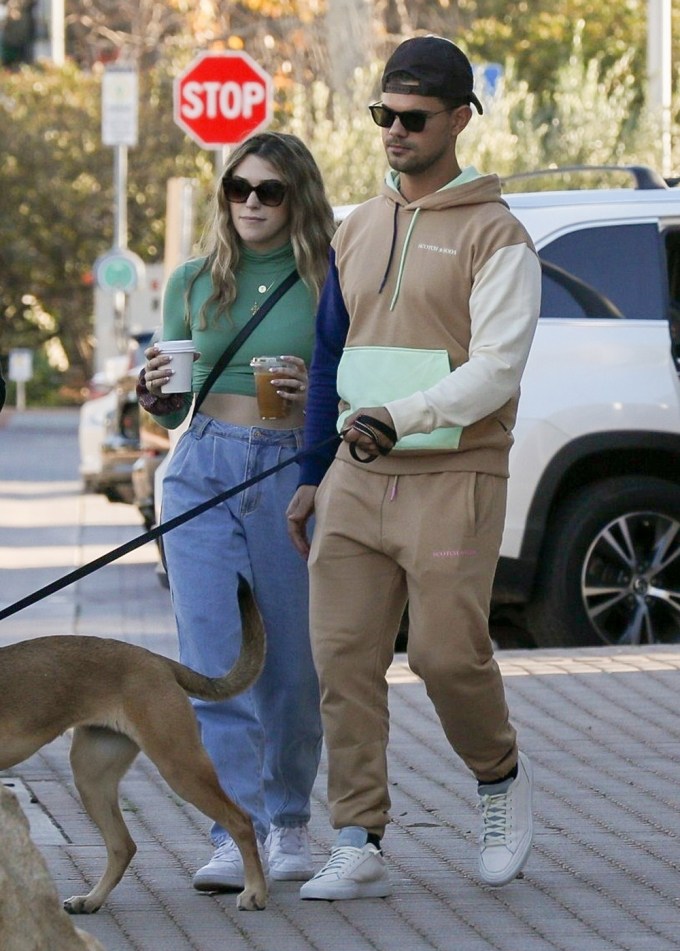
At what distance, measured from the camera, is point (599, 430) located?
845cm

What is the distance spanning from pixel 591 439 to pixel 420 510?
3.60 m

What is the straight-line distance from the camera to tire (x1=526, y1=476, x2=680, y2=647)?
28.2 feet

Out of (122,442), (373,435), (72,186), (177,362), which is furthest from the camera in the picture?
(72,186)

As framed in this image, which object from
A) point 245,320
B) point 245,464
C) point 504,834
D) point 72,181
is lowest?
point 504,834

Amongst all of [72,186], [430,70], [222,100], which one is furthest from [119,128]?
[430,70]

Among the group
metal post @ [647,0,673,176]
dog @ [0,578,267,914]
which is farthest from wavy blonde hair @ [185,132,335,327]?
metal post @ [647,0,673,176]

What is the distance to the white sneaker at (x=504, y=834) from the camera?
17.1ft

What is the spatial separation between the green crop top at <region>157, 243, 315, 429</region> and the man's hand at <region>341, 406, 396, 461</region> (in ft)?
1.89

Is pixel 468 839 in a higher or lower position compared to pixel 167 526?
lower

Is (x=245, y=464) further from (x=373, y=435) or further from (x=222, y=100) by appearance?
(x=222, y=100)

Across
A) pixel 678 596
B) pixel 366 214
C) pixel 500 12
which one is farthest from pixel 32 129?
pixel 366 214

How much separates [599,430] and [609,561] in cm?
63

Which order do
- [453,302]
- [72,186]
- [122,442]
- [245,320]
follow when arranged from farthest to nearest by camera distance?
[72,186], [122,442], [245,320], [453,302]

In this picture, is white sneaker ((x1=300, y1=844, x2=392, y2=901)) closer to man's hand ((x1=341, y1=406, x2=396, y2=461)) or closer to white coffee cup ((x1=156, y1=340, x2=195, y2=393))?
man's hand ((x1=341, y1=406, x2=396, y2=461))
